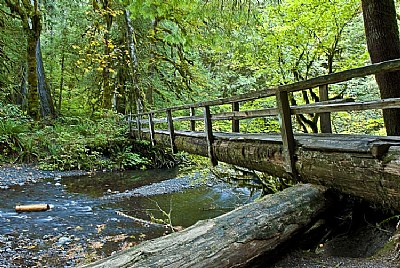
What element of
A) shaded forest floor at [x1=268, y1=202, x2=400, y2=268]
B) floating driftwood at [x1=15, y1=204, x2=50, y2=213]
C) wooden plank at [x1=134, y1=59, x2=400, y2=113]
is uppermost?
wooden plank at [x1=134, y1=59, x2=400, y2=113]

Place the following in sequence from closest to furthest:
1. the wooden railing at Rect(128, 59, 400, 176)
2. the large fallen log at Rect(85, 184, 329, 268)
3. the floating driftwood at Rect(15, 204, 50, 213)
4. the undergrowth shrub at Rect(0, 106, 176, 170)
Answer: the large fallen log at Rect(85, 184, 329, 268) → the wooden railing at Rect(128, 59, 400, 176) → the floating driftwood at Rect(15, 204, 50, 213) → the undergrowth shrub at Rect(0, 106, 176, 170)

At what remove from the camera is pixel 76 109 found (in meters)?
21.1

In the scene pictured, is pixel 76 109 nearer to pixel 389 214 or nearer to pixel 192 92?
pixel 192 92

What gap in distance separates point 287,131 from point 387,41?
6.04ft

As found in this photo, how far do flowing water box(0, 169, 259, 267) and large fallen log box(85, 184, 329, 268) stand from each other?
2454mm

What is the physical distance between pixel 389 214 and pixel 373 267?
3.59 ft

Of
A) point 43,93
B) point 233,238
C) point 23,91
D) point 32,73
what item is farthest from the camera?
point 23,91

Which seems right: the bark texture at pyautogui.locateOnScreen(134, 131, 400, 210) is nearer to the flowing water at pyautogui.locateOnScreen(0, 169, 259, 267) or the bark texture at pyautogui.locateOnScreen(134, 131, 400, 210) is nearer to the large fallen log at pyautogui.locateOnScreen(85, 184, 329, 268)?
the large fallen log at pyautogui.locateOnScreen(85, 184, 329, 268)

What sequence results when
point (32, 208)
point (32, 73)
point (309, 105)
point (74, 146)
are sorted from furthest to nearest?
point (32, 73), point (74, 146), point (32, 208), point (309, 105)

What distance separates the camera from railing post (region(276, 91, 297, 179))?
3.71 m

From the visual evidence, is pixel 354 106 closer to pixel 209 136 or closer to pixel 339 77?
pixel 339 77

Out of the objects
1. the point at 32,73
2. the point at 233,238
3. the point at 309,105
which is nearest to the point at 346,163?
the point at 309,105

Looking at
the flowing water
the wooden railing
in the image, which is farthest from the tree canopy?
the flowing water

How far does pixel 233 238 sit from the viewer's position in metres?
2.47
